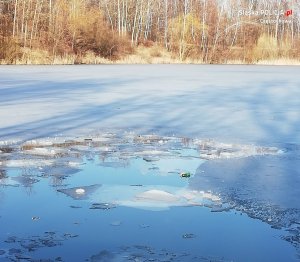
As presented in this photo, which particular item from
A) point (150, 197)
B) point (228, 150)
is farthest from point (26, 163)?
point (228, 150)

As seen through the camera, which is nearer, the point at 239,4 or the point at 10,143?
the point at 10,143

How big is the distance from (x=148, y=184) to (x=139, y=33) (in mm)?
41687

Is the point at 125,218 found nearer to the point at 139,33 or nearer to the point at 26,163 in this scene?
the point at 26,163

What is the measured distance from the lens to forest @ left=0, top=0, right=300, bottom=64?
1294 inches

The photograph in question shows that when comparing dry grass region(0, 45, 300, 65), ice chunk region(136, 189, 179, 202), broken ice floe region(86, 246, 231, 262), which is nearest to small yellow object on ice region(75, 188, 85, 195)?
ice chunk region(136, 189, 179, 202)

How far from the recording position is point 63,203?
12.7 ft

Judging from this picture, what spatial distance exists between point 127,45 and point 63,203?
3417 cm

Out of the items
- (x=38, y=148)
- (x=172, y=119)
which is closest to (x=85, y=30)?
(x=172, y=119)

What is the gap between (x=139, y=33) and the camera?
1780 inches

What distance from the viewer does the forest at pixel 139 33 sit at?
3288cm

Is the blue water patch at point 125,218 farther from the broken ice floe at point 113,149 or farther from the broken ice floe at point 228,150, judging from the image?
the broken ice floe at point 228,150

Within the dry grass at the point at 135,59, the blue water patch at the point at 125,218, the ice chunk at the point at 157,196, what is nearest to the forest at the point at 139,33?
the dry grass at the point at 135,59

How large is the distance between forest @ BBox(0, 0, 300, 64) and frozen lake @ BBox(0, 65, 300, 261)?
22.6 metres

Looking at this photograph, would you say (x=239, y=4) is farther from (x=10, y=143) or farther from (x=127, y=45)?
(x=10, y=143)
